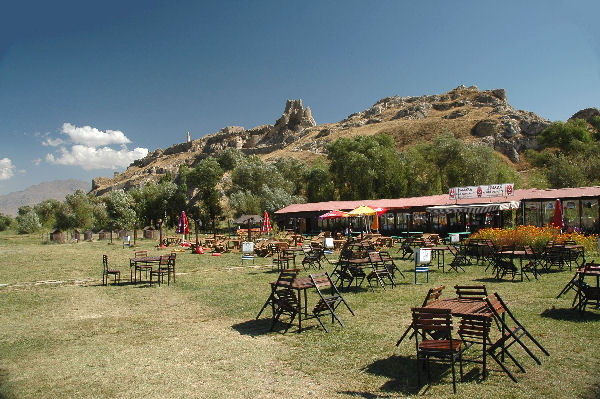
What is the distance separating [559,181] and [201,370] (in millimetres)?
46798

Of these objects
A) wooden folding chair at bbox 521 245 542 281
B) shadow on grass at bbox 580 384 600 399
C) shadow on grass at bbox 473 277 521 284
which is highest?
wooden folding chair at bbox 521 245 542 281

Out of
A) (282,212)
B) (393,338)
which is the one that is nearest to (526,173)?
(282,212)

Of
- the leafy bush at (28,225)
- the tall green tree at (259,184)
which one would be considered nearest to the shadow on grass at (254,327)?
the tall green tree at (259,184)

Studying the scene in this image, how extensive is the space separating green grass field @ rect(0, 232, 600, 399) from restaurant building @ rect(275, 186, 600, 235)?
51.7 ft

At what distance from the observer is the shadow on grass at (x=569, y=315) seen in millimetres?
7188

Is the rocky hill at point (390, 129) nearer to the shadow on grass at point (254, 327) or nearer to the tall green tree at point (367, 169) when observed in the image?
the tall green tree at point (367, 169)

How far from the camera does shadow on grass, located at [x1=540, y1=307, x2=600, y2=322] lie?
7188 mm

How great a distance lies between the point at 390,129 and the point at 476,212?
6590cm

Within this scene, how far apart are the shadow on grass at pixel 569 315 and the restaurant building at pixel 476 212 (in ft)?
58.4

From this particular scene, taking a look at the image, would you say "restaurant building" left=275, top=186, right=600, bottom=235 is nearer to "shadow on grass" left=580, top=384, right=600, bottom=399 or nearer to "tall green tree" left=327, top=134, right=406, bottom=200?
"tall green tree" left=327, top=134, right=406, bottom=200

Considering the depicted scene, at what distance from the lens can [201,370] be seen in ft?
18.0

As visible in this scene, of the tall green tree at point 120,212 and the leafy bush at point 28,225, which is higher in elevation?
the tall green tree at point 120,212

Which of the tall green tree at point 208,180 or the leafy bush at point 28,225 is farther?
the tall green tree at point 208,180

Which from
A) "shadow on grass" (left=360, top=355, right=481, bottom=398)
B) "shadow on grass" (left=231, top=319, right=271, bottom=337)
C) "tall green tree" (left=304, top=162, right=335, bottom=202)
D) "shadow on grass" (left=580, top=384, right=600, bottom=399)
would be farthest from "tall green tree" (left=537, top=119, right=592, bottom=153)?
"shadow on grass" (left=360, top=355, right=481, bottom=398)
